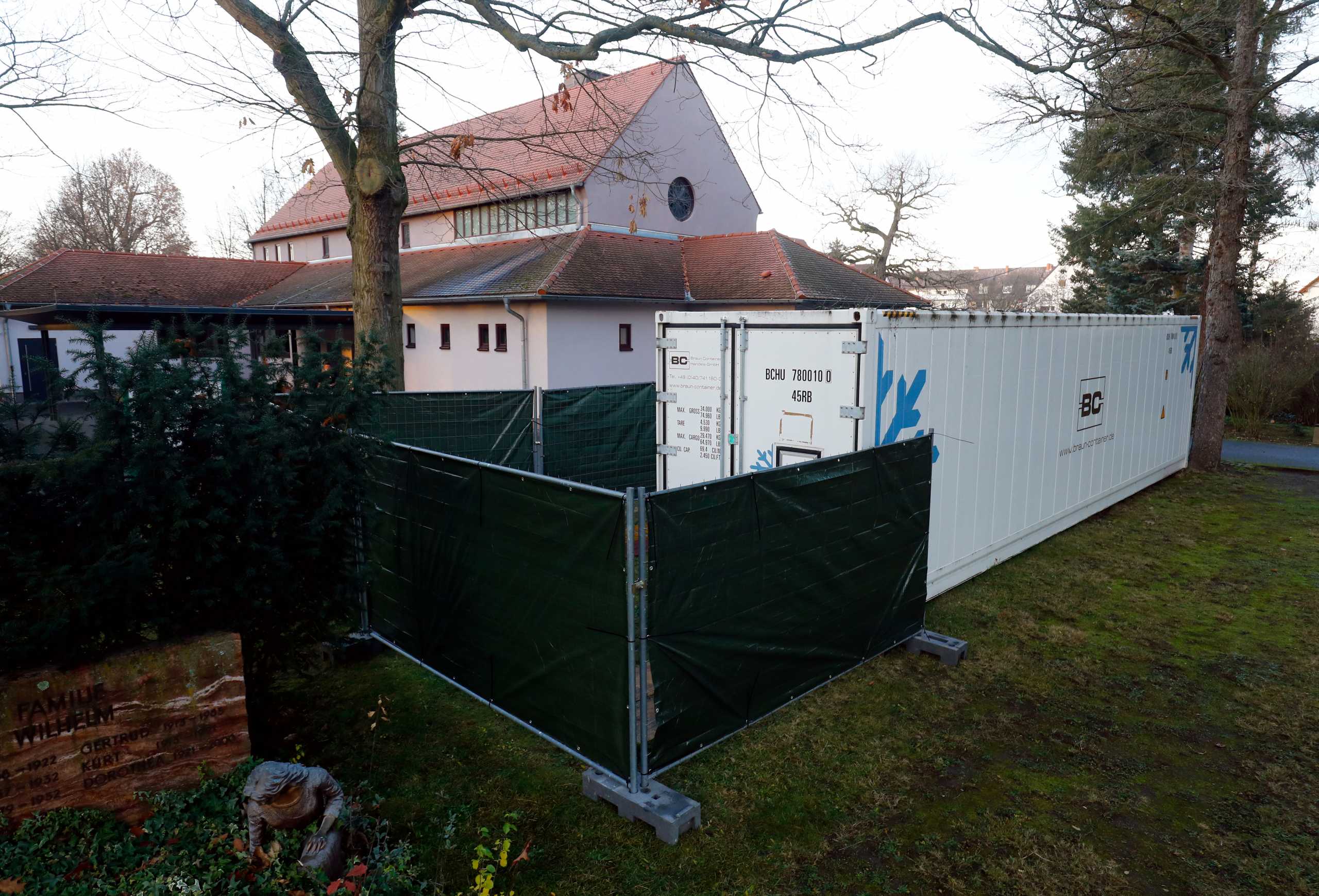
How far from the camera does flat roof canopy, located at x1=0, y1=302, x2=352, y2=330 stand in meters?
22.2

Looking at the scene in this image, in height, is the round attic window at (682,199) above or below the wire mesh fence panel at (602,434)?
above

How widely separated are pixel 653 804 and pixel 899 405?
4322mm

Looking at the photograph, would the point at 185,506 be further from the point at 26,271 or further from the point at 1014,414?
the point at 26,271

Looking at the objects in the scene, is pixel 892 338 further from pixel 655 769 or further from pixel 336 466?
pixel 336 466

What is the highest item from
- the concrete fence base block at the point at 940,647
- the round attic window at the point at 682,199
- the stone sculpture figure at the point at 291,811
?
the round attic window at the point at 682,199

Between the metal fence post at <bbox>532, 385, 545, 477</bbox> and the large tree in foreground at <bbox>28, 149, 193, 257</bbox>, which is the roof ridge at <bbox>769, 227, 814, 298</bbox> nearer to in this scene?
the metal fence post at <bbox>532, 385, 545, 477</bbox>

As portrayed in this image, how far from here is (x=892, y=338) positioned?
281 inches

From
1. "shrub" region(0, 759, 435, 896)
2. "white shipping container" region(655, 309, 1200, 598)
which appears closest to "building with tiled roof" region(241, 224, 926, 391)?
"white shipping container" region(655, 309, 1200, 598)

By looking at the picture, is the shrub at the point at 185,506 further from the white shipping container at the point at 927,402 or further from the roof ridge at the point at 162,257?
the roof ridge at the point at 162,257

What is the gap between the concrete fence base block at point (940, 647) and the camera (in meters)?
6.82

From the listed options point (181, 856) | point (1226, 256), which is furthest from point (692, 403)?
point (1226, 256)

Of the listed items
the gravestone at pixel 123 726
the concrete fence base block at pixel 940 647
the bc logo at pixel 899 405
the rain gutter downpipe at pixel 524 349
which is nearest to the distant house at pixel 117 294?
the rain gutter downpipe at pixel 524 349

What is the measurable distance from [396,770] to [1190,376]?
16309 mm

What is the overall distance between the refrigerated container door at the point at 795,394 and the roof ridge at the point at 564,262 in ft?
39.0
